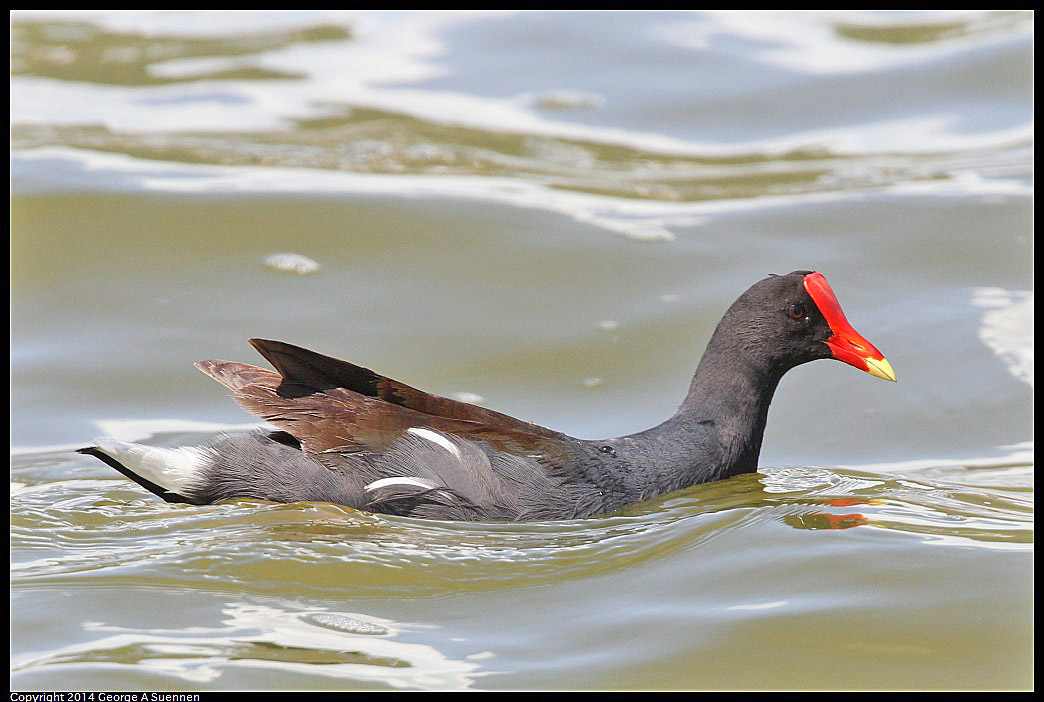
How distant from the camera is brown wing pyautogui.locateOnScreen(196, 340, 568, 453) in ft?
13.9

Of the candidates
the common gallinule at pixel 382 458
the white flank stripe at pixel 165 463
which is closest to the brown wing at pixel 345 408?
the common gallinule at pixel 382 458

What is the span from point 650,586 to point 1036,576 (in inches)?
47.1

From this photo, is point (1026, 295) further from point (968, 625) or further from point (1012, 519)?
point (968, 625)

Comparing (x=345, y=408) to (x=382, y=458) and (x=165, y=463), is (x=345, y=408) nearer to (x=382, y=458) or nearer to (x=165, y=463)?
(x=382, y=458)

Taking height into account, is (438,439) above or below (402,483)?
above

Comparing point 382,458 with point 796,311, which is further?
point 796,311

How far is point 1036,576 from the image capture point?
3949 mm

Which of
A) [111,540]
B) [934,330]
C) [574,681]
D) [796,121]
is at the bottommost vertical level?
[574,681]

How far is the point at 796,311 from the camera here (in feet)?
16.0

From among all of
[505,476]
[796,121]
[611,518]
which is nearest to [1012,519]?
[611,518]

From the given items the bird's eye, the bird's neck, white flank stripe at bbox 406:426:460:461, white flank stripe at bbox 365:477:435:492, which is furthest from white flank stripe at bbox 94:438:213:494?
the bird's eye

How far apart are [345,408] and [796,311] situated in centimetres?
177

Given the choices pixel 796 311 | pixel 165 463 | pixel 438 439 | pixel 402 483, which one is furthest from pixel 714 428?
pixel 165 463

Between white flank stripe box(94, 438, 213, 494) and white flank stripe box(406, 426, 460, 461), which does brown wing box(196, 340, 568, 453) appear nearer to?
white flank stripe box(406, 426, 460, 461)
